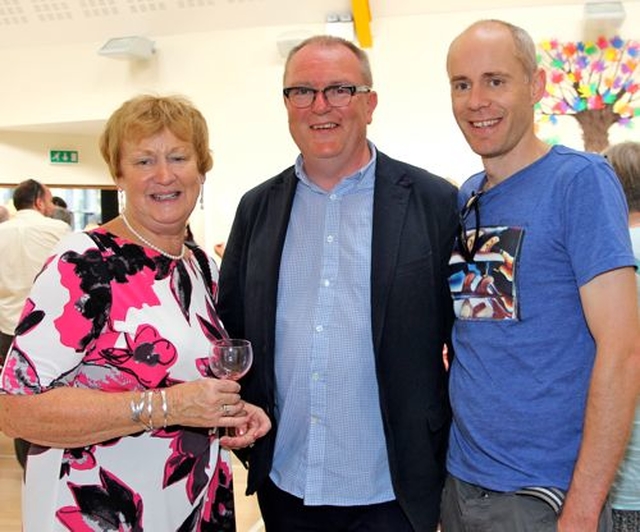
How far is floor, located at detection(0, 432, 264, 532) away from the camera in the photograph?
155 inches

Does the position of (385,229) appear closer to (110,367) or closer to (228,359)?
(228,359)

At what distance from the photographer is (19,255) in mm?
4910

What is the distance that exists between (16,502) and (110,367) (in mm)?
3198

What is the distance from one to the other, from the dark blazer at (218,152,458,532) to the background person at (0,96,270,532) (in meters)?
0.16

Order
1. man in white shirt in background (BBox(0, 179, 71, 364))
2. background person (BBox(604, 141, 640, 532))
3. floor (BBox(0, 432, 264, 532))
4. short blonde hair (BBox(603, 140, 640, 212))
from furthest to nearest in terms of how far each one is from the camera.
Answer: man in white shirt in background (BBox(0, 179, 71, 364)), floor (BBox(0, 432, 264, 532)), short blonde hair (BBox(603, 140, 640, 212)), background person (BBox(604, 141, 640, 532))

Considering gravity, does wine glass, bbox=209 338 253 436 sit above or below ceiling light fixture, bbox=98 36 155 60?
below

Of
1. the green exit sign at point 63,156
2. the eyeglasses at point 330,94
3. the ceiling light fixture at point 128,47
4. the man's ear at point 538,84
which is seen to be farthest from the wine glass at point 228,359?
the green exit sign at point 63,156

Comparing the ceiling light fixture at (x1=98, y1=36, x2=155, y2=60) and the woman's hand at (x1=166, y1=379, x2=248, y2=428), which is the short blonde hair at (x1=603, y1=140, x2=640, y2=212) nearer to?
the woman's hand at (x1=166, y1=379, x2=248, y2=428)

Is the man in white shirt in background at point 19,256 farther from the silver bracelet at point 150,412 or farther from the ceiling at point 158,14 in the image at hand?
the silver bracelet at point 150,412

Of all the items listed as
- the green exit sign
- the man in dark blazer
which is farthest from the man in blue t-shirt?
the green exit sign

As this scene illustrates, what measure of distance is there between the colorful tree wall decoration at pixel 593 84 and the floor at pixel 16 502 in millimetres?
4011

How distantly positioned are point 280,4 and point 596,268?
572cm

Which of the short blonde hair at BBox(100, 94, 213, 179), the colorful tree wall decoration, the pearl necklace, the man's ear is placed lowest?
the pearl necklace

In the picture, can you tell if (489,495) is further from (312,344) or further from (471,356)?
(312,344)
